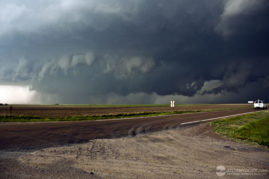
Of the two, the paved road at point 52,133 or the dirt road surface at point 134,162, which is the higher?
the dirt road surface at point 134,162

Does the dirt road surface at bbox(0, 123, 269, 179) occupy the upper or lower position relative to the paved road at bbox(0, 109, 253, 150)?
upper

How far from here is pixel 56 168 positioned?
459 cm

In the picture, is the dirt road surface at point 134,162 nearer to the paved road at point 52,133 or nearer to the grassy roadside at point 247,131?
the paved road at point 52,133

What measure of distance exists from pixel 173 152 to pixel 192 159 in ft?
2.99

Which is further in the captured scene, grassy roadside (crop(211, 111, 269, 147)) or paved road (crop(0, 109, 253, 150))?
grassy roadside (crop(211, 111, 269, 147))

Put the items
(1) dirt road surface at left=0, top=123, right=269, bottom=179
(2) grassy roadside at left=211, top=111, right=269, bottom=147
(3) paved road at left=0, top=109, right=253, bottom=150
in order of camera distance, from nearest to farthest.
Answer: (1) dirt road surface at left=0, top=123, right=269, bottom=179 < (3) paved road at left=0, top=109, right=253, bottom=150 < (2) grassy roadside at left=211, top=111, right=269, bottom=147

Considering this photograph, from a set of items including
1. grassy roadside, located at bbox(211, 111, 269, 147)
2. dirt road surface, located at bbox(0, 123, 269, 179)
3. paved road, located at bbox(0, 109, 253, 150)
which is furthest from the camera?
grassy roadside, located at bbox(211, 111, 269, 147)

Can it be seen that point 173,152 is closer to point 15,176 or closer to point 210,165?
point 210,165

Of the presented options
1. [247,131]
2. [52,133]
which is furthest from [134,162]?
[247,131]

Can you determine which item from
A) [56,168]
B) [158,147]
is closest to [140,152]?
[158,147]

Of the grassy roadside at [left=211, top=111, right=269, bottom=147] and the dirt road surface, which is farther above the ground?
the dirt road surface

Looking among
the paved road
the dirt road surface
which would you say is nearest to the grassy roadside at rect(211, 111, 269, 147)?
the dirt road surface

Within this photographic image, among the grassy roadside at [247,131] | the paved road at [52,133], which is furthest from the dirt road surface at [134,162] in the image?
the grassy roadside at [247,131]

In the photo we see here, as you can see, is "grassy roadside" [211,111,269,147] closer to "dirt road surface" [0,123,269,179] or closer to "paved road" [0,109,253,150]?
"dirt road surface" [0,123,269,179]
